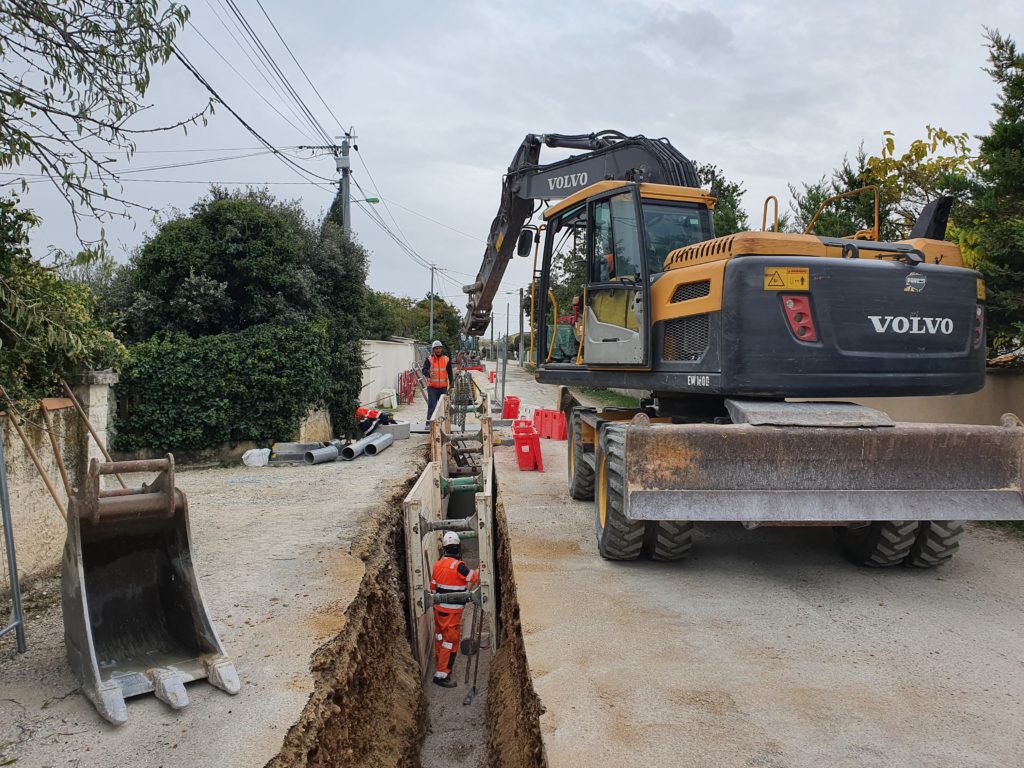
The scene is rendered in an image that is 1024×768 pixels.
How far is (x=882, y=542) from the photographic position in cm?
582

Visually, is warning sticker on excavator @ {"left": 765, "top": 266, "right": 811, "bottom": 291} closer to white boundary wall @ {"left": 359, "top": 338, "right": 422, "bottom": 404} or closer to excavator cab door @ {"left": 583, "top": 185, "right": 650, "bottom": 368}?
excavator cab door @ {"left": 583, "top": 185, "right": 650, "bottom": 368}

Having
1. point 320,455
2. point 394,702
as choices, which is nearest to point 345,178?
point 320,455

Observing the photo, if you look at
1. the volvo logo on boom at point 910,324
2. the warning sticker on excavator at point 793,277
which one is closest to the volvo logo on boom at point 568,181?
the warning sticker on excavator at point 793,277

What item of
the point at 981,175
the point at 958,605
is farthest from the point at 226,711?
the point at 981,175

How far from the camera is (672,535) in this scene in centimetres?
586

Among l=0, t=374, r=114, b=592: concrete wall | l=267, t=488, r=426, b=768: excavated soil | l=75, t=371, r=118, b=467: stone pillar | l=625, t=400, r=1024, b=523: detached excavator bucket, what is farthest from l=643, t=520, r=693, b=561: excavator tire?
l=0, t=374, r=114, b=592: concrete wall

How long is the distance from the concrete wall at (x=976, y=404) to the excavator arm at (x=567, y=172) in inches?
120

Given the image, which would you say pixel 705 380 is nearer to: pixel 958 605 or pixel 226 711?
pixel 958 605

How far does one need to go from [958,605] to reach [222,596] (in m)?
5.20

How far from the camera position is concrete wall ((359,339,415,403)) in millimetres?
21734

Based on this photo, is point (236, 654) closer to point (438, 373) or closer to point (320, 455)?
point (320, 455)

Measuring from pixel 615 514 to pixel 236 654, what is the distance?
9.41 ft

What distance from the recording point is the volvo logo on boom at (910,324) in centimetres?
535

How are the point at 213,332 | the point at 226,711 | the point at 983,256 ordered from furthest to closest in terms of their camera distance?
the point at 213,332 < the point at 983,256 < the point at 226,711
